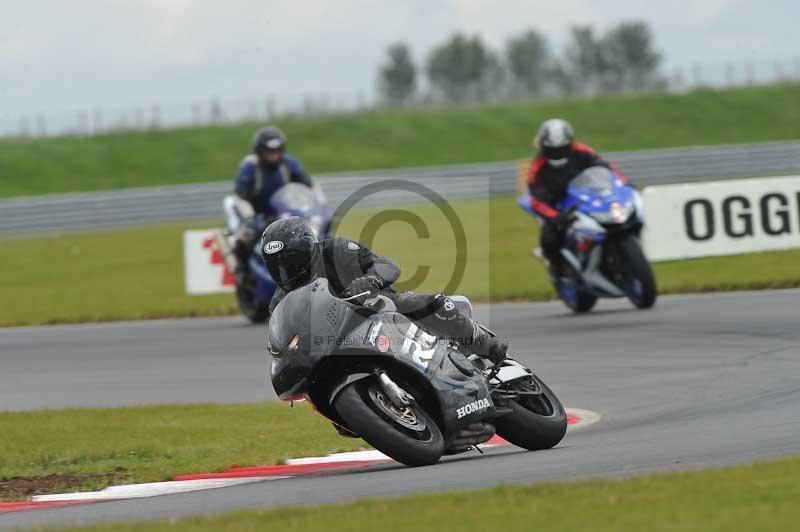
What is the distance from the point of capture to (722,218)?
1712 centimetres

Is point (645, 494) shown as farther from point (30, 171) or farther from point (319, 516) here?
point (30, 171)

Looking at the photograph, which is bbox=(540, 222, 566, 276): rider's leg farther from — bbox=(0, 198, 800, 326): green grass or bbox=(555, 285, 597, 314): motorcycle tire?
bbox=(0, 198, 800, 326): green grass

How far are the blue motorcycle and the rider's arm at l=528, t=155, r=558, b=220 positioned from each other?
97.7 inches

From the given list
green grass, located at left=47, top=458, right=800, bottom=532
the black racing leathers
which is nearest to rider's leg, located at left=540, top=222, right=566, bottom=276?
the black racing leathers

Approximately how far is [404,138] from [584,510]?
52351 mm

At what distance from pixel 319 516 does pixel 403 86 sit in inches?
3991

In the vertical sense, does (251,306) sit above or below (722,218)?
below

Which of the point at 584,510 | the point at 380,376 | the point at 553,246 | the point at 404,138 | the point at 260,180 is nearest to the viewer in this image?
the point at 584,510

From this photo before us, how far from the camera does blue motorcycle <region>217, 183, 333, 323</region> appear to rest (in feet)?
56.2

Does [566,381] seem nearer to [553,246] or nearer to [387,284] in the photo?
[387,284]

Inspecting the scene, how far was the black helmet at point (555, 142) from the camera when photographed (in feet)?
52.2

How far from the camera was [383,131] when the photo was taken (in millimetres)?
58875

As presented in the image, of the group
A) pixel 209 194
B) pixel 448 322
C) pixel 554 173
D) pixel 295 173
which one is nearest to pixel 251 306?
pixel 295 173

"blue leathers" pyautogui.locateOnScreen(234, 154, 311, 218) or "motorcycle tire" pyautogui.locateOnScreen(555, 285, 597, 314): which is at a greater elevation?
"blue leathers" pyautogui.locateOnScreen(234, 154, 311, 218)
